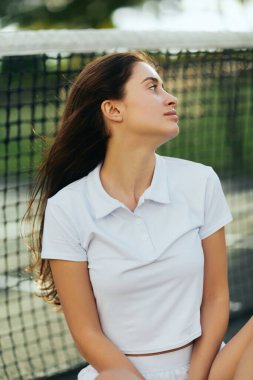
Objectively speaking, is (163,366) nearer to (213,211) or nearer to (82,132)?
(213,211)

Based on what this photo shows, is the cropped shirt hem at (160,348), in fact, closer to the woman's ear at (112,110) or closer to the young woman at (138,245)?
the young woman at (138,245)

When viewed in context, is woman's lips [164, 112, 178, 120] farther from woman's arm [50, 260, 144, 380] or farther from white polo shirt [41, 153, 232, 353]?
woman's arm [50, 260, 144, 380]

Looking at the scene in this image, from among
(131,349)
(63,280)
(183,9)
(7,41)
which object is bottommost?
(183,9)

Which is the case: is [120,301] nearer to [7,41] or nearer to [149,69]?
[149,69]

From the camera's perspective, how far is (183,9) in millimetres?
29500

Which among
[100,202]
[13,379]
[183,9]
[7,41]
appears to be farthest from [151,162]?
[183,9]

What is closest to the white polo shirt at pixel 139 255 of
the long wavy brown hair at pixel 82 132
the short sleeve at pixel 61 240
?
the short sleeve at pixel 61 240

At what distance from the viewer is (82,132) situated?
3098 mm

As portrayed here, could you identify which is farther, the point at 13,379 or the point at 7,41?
the point at 13,379

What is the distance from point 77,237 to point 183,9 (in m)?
27.2

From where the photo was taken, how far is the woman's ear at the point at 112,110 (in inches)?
118

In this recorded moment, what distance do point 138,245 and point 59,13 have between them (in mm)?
28446

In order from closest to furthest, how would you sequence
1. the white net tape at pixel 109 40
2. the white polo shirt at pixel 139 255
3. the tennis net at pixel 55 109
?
the white polo shirt at pixel 139 255, the white net tape at pixel 109 40, the tennis net at pixel 55 109

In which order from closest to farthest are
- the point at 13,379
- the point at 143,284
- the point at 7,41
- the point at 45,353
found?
the point at 143,284, the point at 7,41, the point at 13,379, the point at 45,353
